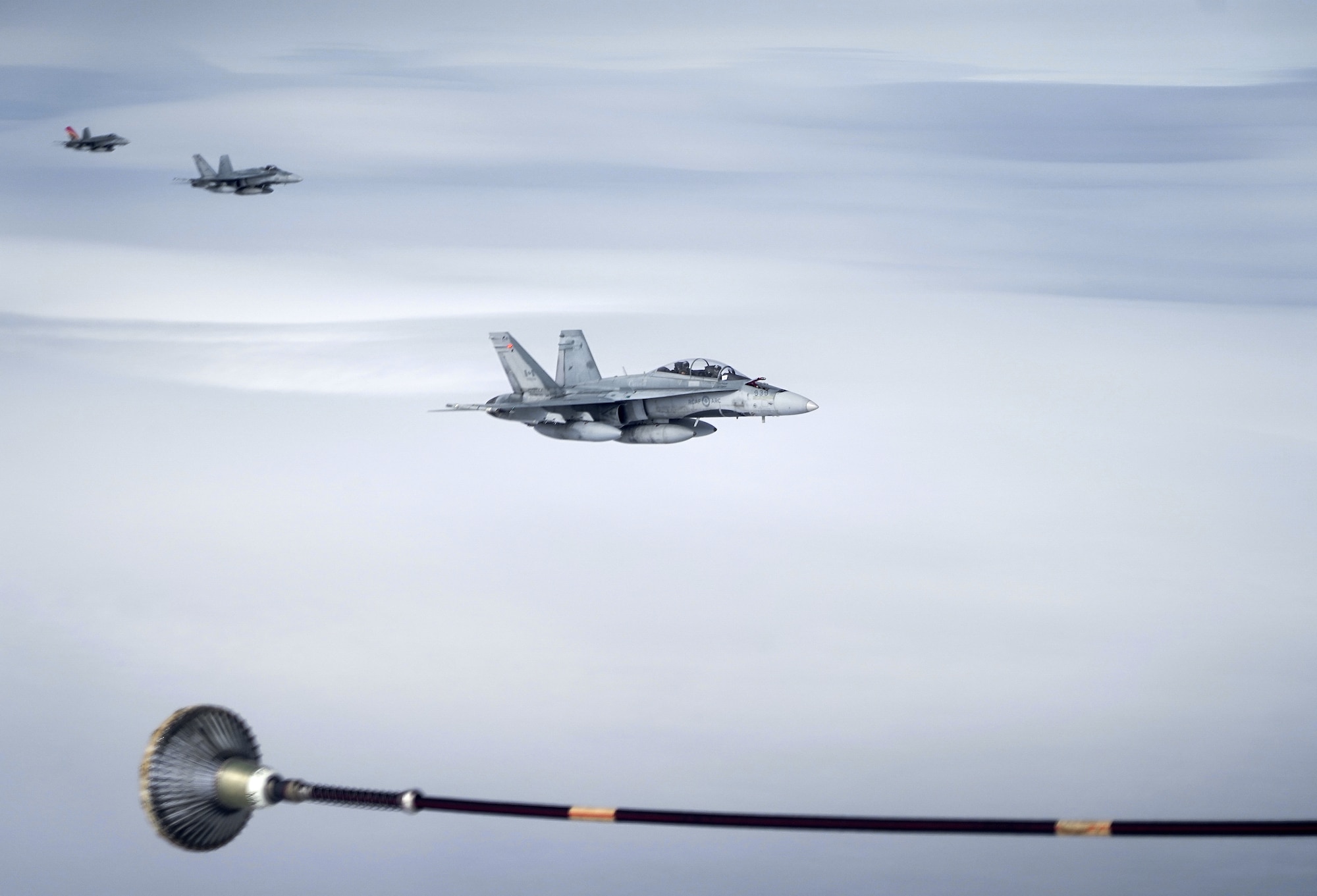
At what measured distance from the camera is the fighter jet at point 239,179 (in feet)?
308

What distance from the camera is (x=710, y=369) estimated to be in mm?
72188

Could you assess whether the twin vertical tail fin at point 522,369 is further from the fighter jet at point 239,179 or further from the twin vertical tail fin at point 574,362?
the fighter jet at point 239,179

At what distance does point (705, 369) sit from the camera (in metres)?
72.3

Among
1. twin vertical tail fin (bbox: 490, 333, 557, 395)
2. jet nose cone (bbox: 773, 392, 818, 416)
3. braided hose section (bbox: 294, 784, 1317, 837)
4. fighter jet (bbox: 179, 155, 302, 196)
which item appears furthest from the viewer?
fighter jet (bbox: 179, 155, 302, 196)

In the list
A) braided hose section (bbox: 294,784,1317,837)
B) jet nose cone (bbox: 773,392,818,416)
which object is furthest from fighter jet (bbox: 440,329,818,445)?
braided hose section (bbox: 294,784,1317,837)

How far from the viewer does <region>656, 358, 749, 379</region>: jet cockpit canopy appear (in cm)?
7175

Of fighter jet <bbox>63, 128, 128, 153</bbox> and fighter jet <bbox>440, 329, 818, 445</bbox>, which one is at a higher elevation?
fighter jet <bbox>63, 128, 128, 153</bbox>

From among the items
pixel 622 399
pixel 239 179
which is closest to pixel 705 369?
pixel 622 399

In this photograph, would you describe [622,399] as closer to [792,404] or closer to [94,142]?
[792,404]

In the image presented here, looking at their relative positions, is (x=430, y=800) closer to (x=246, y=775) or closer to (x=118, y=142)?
(x=246, y=775)

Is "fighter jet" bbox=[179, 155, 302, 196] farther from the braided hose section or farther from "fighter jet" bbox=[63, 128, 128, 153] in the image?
the braided hose section

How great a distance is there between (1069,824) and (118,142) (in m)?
95.1

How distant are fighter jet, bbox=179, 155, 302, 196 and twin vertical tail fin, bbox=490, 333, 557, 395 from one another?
27303 mm

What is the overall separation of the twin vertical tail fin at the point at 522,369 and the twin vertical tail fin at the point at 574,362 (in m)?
1.66
